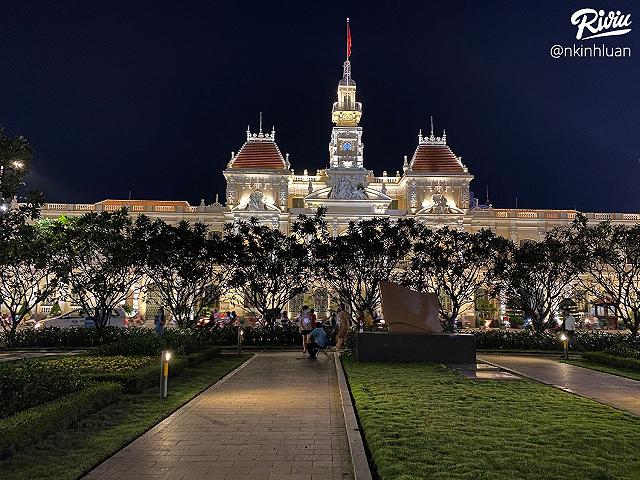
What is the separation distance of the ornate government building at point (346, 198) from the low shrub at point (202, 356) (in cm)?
3627

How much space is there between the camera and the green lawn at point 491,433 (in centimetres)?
679

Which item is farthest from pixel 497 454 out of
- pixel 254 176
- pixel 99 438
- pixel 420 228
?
pixel 254 176

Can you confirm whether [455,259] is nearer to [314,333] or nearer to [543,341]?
[543,341]

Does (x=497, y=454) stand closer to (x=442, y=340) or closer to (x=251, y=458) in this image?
(x=251, y=458)

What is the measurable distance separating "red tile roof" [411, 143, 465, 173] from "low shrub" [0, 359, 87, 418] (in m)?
53.5

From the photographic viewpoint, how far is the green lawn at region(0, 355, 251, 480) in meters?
7.08

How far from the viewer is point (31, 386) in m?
9.53

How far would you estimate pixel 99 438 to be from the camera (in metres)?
8.66

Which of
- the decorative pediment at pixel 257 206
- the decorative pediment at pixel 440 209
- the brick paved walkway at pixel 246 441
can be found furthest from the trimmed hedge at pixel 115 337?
the decorative pediment at pixel 440 209

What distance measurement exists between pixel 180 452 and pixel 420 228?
Answer: 26673 millimetres

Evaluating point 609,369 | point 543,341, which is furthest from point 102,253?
point 609,369

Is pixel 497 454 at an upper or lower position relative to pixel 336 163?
lower

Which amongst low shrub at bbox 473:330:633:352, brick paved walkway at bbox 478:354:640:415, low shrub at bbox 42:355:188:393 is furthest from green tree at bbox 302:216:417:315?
low shrub at bbox 42:355:188:393

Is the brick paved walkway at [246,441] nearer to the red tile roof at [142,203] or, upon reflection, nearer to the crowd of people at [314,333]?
the crowd of people at [314,333]
